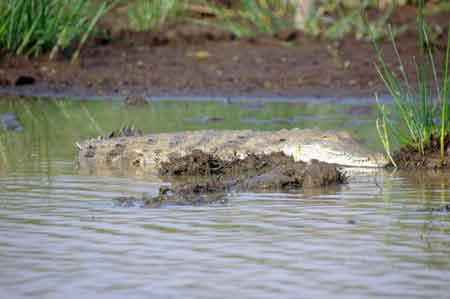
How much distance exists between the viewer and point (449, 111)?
6.87 metres

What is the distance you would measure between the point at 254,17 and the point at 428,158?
823 cm

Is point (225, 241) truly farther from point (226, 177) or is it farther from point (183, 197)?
point (226, 177)

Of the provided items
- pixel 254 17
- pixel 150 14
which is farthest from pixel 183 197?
pixel 150 14

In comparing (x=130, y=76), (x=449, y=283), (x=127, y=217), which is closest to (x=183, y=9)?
(x=130, y=76)

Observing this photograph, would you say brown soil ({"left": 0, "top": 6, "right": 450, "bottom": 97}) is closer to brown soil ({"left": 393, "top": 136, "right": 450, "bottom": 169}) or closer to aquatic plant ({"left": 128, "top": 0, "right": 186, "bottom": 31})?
aquatic plant ({"left": 128, "top": 0, "right": 186, "bottom": 31})

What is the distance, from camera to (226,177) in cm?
675

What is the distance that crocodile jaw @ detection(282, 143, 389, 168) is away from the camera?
6.92 metres

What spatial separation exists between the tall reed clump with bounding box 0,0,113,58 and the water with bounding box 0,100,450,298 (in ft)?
18.7

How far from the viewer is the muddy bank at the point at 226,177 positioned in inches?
223

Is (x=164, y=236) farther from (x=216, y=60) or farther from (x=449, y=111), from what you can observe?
(x=216, y=60)

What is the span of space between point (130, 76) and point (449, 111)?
22.3ft

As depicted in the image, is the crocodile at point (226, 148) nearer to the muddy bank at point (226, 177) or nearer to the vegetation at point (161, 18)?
the muddy bank at point (226, 177)

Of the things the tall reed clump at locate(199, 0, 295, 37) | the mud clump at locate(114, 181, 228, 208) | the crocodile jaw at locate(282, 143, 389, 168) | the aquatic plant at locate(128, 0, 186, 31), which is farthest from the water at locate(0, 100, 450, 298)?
the aquatic plant at locate(128, 0, 186, 31)

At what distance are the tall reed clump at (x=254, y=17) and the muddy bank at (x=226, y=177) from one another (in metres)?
7.53
